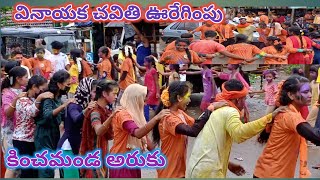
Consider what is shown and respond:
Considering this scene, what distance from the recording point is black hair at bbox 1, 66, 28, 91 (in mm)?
5066

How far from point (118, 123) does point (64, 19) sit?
3.10 feet

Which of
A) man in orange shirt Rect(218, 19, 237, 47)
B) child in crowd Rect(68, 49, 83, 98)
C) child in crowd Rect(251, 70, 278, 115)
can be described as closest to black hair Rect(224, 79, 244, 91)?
man in orange shirt Rect(218, 19, 237, 47)

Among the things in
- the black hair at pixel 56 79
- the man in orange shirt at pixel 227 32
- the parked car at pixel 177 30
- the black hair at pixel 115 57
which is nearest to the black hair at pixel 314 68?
the man in orange shirt at pixel 227 32

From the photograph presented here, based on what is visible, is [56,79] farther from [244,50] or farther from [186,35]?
[244,50]

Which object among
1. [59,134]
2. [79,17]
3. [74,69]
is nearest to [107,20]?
[79,17]

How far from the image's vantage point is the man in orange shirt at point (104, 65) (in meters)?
5.07

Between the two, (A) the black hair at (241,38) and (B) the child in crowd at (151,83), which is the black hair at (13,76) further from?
(A) the black hair at (241,38)

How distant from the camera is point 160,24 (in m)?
4.81

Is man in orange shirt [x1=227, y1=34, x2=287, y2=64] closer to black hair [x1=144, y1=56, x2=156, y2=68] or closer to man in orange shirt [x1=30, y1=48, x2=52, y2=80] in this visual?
black hair [x1=144, y1=56, x2=156, y2=68]

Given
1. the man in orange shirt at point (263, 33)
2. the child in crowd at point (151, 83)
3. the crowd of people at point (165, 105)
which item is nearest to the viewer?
the crowd of people at point (165, 105)

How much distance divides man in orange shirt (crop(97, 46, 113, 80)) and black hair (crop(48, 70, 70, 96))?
345 millimetres

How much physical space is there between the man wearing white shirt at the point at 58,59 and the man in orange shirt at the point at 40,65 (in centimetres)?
5

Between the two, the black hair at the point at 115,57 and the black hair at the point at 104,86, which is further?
the black hair at the point at 115,57

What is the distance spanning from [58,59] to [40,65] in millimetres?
169
